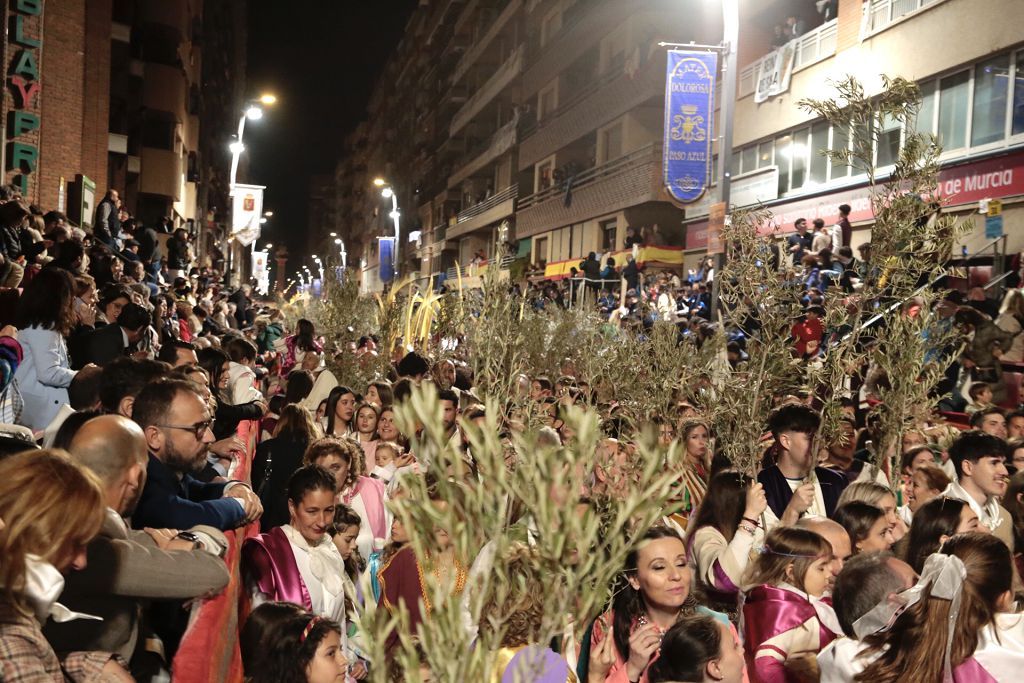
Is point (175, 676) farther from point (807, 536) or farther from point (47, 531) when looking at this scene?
point (807, 536)

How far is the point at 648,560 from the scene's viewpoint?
4289 mm

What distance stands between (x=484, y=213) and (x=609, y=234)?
22.8m

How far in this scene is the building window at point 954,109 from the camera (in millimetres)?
20105

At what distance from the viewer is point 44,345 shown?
6.77m

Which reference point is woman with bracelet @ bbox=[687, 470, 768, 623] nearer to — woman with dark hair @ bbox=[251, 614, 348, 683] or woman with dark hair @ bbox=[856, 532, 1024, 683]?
woman with dark hair @ bbox=[856, 532, 1024, 683]

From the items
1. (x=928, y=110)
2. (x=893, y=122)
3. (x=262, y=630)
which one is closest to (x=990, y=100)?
(x=893, y=122)

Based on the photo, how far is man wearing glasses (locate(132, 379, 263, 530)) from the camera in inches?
158

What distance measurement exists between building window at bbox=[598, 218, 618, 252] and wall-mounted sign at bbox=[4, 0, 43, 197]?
2179 cm

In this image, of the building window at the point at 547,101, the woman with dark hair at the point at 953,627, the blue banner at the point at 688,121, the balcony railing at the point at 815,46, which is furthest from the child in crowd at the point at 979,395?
the building window at the point at 547,101

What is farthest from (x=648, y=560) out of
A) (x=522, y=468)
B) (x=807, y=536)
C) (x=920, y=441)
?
(x=920, y=441)

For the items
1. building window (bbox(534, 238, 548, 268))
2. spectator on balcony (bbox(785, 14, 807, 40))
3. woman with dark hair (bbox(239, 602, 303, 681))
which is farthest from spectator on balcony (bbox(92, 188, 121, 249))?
building window (bbox(534, 238, 548, 268))

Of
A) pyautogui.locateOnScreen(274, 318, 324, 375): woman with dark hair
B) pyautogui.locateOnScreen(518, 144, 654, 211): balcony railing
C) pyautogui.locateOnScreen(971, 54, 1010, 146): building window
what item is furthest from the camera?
pyautogui.locateOnScreen(518, 144, 654, 211): balcony railing

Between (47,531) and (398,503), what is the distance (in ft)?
3.74

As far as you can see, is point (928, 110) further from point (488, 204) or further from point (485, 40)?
point (485, 40)
